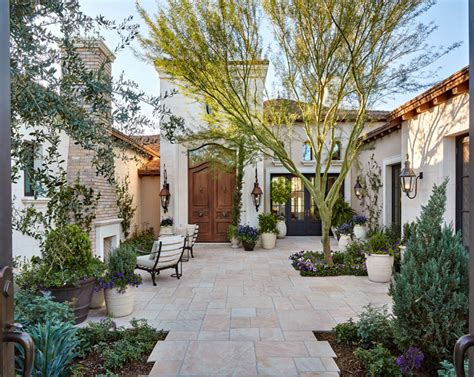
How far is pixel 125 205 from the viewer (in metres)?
10.2

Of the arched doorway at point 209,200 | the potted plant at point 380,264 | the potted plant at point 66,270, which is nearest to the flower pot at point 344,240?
the potted plant at point 380,264

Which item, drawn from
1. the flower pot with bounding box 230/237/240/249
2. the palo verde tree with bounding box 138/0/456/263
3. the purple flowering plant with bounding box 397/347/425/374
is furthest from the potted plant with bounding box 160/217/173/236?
the purple flowering plant with bounding box 397/347/425/374

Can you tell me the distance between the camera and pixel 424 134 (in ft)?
20.4

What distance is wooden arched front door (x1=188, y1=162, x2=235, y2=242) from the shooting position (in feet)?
36.5

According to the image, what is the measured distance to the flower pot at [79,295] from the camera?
4.05m

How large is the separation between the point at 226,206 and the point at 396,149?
558 cm

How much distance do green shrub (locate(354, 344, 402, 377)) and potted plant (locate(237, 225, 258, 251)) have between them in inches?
265

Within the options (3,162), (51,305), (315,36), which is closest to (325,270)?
(315,36)

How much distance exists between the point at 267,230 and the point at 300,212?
310cm

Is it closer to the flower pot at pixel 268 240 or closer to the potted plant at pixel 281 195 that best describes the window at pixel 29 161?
the flower pot at pixel 268 240

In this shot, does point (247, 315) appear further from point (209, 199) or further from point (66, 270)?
point (209, 199)

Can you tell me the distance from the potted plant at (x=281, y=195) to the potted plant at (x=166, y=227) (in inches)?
157

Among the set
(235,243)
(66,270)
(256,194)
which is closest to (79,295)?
(66,270)

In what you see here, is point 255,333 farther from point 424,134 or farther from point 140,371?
point 424,134
